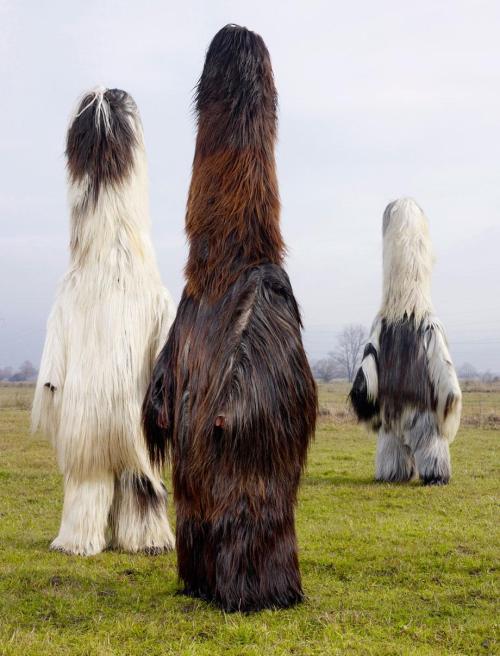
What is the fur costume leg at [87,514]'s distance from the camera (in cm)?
578

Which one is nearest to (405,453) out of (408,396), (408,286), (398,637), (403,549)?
(408,396)

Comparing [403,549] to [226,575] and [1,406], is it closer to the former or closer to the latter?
[226,575]

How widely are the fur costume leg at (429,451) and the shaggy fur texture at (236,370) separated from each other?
17.1 ft

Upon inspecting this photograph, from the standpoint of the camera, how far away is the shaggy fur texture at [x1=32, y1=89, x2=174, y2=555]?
5742mm

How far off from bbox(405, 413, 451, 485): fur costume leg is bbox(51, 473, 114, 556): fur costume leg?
453 cm

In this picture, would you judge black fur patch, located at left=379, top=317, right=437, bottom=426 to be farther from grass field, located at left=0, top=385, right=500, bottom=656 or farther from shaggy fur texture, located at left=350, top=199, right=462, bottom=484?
grass field, located at left=0, top=385, right=500, bottom=656

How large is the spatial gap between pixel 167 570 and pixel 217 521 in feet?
4.77

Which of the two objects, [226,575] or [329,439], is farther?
[329,439]

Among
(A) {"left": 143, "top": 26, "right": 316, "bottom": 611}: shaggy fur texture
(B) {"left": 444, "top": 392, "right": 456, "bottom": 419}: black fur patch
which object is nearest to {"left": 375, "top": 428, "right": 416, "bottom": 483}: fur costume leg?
(B) {"left": 444, "top": 392, "right": 456, "bottom": 419}: black fur patch

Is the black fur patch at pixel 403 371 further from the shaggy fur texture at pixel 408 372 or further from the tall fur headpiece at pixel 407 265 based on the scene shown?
the tall fur headpiece at pixel 407 265

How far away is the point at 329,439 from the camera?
15.6 metres

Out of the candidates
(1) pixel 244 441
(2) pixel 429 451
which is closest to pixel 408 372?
(2) pixel 429 451

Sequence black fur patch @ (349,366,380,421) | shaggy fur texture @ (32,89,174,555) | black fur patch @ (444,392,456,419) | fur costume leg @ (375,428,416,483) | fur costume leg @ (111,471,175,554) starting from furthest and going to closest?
1. fur costume leg @ (375,428,416,483)
2. black fur patch @ (349,366,380,421)
3. black fur patch @ (444,392,456,419)
4. fur costume leg @ (111,471,175,554)
5. shaggy fur texture @ (32,89,174,555)

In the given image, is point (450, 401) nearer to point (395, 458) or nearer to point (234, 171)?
point (395, 458)
